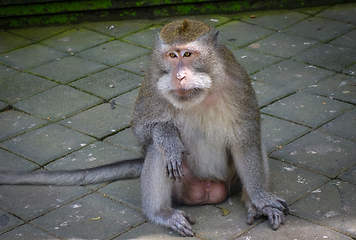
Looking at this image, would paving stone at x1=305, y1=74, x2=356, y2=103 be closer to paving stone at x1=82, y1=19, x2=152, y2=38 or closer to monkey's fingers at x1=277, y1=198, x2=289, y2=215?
monkey's fingers at x1=277, y1=198, x2=289, y2=215

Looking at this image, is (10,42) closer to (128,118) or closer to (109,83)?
(109,83)

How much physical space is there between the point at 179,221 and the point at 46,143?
6.04 ft

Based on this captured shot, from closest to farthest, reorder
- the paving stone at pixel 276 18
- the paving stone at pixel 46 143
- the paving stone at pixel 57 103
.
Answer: the paving stone at pixel 46 143, the paving stone at pixel 57 103, the paving stone at pixel 276 18

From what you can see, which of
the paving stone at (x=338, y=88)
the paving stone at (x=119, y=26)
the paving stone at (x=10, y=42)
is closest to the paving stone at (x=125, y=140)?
the paving stone at (x=338, y=88)

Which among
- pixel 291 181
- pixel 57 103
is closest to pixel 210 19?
pixel 57 103

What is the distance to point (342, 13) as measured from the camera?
758 cm

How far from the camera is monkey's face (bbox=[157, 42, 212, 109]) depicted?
3340 mm

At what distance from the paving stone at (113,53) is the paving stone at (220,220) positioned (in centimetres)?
307

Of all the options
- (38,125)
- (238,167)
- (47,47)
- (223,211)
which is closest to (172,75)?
(238,167)

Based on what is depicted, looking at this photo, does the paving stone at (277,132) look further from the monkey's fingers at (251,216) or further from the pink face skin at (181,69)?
the pink face skin at (181,69)

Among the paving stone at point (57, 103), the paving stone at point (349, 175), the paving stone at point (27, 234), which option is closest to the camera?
the paving stone at point (27, 234)

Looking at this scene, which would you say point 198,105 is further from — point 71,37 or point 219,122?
point 71,37

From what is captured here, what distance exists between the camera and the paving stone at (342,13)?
7.41 metres

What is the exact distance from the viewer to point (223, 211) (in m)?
3.92
